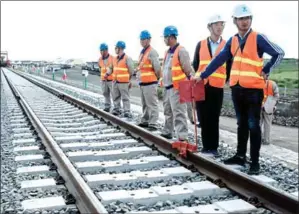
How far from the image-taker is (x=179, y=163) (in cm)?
623

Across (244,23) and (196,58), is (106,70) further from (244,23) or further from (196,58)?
(244,23)

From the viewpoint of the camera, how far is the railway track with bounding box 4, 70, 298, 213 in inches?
171

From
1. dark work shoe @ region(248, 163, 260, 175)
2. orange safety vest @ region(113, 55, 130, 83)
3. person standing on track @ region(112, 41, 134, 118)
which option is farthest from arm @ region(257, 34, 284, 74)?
orange safety vest @ region(113, 55, 130, 83)

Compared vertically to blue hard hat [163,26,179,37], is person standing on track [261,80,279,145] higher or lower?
lower

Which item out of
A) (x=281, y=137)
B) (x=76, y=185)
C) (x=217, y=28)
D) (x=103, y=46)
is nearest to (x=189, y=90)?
(x=217, y=28)

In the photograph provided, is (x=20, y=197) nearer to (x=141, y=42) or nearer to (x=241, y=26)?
(x=241, y=26)

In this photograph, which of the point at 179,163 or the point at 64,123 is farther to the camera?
the point at 64,123

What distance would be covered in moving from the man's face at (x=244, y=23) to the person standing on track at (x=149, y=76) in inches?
164

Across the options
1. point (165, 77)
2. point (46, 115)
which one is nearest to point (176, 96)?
point (165, 77)

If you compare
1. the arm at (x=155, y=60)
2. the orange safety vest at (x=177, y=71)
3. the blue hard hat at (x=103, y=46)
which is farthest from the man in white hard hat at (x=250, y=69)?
the blue hard hat at (x=103, y=46)

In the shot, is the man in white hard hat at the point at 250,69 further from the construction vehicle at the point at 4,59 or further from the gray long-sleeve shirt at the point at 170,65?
the construction vehicle at the point at 4,59

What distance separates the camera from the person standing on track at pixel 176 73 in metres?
7.61

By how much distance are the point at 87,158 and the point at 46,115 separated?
5.77m

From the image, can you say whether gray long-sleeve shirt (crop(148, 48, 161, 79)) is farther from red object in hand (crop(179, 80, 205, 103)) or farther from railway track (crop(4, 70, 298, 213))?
red object in hand (crop(179, 80, 205, 103))
